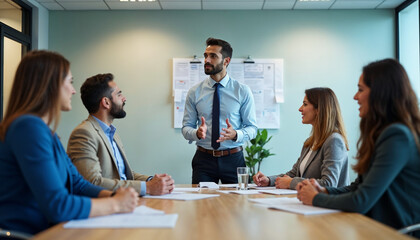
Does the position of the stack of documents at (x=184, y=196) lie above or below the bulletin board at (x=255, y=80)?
below

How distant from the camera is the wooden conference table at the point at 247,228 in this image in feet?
3.75

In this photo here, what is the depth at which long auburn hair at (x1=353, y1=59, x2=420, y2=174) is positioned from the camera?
5.10ft

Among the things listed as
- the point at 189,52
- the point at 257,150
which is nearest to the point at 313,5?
the point at 189,52

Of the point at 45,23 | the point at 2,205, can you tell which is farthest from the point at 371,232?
the point at 45,23

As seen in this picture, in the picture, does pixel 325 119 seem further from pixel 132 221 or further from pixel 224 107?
pixel 132 221

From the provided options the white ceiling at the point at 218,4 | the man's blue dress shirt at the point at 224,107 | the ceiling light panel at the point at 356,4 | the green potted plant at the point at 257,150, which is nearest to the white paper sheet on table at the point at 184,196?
the man's blue dress shirt at the point at 224,107

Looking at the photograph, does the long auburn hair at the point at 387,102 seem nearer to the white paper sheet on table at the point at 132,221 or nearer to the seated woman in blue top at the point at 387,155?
the seated woman in blue top at the point at 387,155

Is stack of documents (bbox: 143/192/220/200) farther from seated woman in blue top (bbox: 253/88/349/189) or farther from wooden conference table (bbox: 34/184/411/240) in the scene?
seated woman in blue top (bbox: 253/88/349/189)

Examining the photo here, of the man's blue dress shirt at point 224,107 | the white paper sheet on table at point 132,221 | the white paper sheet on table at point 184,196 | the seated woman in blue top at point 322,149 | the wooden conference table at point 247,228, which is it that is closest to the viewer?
the wooden conference table at point 247,228

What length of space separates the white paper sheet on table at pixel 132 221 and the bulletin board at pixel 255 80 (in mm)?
3565

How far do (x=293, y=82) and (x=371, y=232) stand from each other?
13.0ft

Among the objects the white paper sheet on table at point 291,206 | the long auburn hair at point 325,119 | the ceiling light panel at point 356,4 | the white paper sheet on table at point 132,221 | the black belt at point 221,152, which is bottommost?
the white paper sheet on table at point 291,206

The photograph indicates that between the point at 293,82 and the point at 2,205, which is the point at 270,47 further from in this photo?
the point at 2,205

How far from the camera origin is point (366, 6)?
16.3 ft
